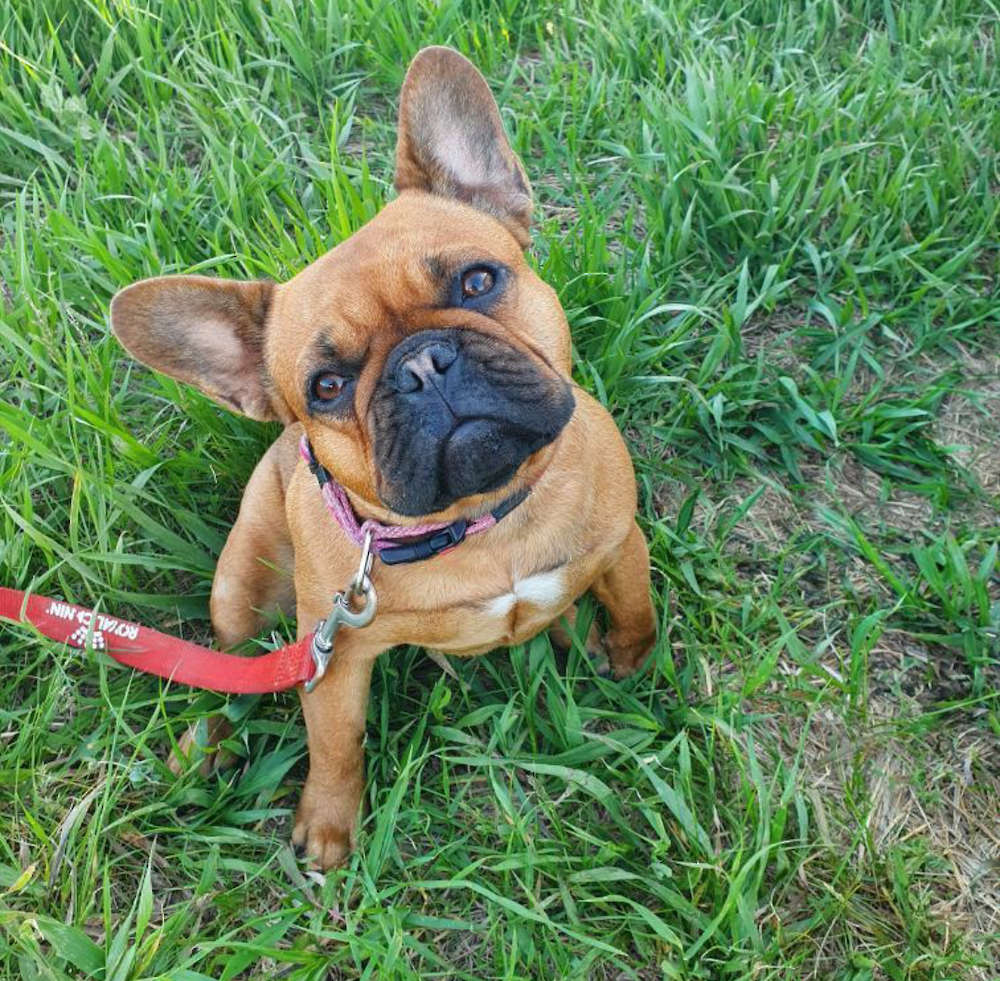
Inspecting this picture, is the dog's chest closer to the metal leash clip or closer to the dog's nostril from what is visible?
the metal leash clip

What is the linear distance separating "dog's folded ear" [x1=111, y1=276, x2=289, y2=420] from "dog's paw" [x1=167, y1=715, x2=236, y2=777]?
3.13 feet

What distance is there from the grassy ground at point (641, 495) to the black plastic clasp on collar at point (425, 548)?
64 centimetres

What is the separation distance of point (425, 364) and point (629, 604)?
1.17 metres

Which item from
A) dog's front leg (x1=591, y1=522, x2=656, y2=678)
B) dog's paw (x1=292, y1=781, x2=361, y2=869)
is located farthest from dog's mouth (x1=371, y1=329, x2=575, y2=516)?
dog's paw (x1=292, y1=781, x2=361, y2=869)

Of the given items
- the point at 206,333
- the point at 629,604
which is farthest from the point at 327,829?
the point at 206,333

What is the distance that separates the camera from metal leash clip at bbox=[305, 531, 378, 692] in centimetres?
244

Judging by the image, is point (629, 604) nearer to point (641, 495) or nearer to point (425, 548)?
point (641, 495)

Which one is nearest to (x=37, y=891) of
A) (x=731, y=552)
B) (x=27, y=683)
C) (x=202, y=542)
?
(x=27, y=683)

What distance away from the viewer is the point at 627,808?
9.15 feet

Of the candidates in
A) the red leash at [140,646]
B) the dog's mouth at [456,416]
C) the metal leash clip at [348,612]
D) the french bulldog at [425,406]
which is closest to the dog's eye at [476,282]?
the french bulldog at [425,406]

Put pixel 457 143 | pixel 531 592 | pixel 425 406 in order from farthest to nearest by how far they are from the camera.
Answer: pixel 457 143 → pixel 531 592 → pixel 425 406

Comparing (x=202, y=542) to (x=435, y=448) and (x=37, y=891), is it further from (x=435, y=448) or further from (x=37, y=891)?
(x=435, y=448)

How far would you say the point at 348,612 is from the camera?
8.14 ft

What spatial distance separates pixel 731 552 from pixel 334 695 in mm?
1428
